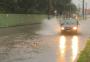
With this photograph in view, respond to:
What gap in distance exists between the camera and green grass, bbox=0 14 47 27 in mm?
48975

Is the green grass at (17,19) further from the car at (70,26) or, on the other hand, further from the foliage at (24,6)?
the car at (70,26)

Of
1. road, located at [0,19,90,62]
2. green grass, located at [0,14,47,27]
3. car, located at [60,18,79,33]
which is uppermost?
road, located at [0,19,90,62]

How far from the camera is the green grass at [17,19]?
49.0m

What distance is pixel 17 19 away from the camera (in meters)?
55.9

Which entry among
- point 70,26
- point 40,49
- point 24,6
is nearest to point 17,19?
point 24,6

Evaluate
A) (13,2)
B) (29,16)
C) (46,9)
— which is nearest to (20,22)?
(13,2)

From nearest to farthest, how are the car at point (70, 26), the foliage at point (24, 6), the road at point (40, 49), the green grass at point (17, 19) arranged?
the road at point (40, 49), the car at point (70, 26), the green grass at point (17, 19), the foliage at point (24, 6)

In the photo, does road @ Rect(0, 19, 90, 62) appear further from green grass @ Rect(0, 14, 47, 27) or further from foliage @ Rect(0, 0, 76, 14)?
foliage @ Rect(0, 0, 76, 14)

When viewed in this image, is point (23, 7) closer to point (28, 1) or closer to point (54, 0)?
point (28, 1)

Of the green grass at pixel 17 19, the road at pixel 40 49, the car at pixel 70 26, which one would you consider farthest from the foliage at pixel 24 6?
the road at pixel 40 49

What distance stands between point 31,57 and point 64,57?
1.47m

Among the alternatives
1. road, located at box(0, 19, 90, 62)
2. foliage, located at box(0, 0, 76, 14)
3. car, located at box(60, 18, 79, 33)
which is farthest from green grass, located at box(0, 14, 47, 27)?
road, located at box(0, 19, 90, 62)

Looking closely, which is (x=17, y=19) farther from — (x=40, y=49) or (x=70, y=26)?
(x=40, y=49)

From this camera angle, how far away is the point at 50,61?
45.0 feet
